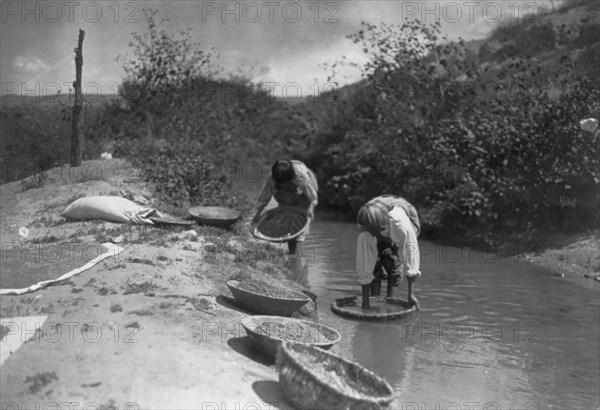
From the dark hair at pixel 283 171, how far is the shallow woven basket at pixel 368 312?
189cm

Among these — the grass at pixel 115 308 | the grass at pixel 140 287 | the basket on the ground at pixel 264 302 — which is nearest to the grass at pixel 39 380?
the grass at pixel 115 308

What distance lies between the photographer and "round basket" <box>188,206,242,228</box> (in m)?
10.6

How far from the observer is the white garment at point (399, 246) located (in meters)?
7.76

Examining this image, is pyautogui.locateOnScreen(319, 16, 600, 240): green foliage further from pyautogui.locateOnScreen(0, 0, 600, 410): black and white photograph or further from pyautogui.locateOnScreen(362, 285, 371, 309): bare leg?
pyautogui.locateOnScreen(362, 285, 371, 309): bare leg

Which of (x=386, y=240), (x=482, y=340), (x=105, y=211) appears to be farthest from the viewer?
(x=105, y=211)

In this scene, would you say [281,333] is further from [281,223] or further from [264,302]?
[281,223]

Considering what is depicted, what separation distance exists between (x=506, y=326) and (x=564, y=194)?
5.99m

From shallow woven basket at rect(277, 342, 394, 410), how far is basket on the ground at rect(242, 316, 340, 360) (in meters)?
0.42

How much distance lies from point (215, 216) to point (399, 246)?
144 inches

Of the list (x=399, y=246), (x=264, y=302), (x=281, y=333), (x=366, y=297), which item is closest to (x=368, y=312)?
(x=366, y=297)

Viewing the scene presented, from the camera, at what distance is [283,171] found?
9.59 metres

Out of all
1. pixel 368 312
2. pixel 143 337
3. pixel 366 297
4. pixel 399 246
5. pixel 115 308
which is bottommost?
pixel 368 312

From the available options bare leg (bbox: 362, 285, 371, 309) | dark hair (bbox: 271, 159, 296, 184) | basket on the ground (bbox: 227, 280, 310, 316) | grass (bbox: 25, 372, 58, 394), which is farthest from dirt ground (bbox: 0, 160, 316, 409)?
dark hair (bbox: 271, 159, 296, 184)

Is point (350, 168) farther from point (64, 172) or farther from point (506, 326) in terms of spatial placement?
point (506, 326)
